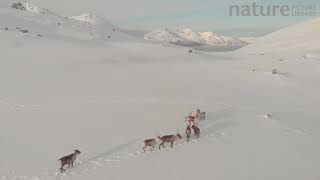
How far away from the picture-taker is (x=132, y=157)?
1443 centimetres

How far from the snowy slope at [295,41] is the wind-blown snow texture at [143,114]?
2494cm

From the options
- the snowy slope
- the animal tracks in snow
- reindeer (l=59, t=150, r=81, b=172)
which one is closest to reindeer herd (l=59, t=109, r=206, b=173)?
reindeer (l=59, t=150, r=81, b=172)

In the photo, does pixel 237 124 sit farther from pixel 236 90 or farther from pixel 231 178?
pixel 236 90

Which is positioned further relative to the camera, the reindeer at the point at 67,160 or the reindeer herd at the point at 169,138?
the reindeer herd at the point at 169,138

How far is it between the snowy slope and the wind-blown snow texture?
24.9 meters

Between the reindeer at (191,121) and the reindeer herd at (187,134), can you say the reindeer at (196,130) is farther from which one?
the reindeer at (191,121)

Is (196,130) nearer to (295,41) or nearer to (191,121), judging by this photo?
(191,121)

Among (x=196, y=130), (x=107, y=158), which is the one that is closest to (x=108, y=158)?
(x=107, y=158)

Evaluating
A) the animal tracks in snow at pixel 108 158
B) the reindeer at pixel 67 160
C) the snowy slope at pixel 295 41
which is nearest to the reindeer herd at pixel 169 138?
the reindeer at pixel 67 160

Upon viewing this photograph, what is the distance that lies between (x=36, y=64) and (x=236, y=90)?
39.0 feet

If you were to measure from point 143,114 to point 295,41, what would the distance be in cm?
5173

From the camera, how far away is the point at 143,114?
62.7 feet

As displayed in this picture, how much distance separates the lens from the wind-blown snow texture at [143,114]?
13.9m

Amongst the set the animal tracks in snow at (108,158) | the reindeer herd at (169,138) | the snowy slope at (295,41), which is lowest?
the animal tracks in snow at (108,158)
